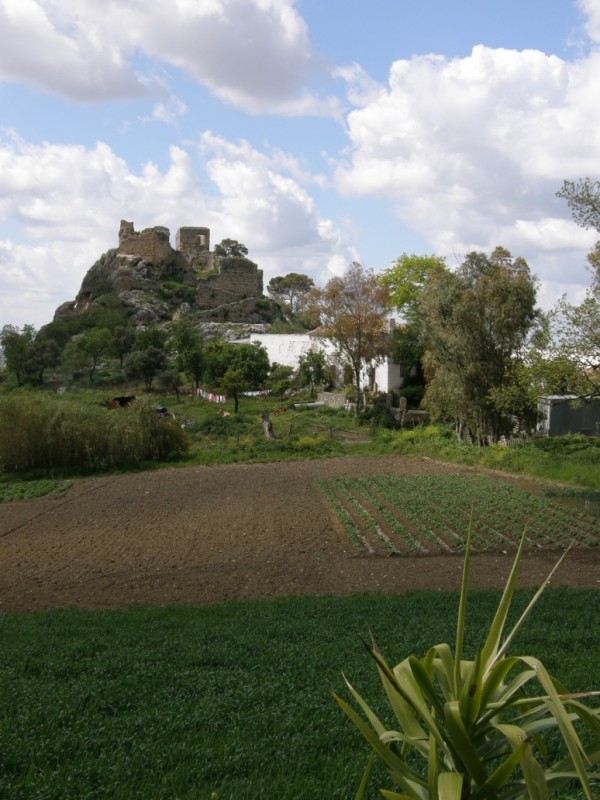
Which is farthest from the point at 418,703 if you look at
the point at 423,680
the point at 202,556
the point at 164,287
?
the point at 164,287

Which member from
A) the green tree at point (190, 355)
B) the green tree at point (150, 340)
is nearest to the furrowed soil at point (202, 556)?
the green tree at point (190, 355)

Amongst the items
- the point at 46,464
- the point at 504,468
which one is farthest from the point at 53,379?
the point at 504,468

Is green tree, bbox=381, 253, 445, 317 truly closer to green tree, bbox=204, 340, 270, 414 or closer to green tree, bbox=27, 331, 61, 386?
green tree, bbox=204, 340, 270, 414

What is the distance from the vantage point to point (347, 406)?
128 feet

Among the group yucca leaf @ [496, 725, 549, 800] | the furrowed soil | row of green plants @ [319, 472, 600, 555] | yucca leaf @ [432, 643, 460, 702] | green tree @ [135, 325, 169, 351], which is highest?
green tree @ [135, 325, 169, 351]

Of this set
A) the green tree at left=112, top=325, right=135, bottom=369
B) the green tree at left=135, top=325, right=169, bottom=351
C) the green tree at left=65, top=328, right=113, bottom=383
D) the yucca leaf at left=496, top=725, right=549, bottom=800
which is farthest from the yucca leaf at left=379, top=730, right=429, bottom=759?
the green tree at left=112, top=325, right=135, bottom=369

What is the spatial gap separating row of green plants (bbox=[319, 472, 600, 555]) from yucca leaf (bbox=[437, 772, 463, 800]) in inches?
328

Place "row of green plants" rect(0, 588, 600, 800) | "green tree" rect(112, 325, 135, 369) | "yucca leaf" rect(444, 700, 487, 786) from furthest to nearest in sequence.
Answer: "green tree" rect(112, 325, 135, 369), "row of green plants" rect(0, 588, 600, 800), "yucca leaf" rect(444, 700, 487, 786)

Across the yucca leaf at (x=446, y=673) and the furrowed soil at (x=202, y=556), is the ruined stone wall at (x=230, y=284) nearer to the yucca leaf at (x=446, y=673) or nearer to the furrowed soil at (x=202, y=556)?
the furrowed soil at (x=202, y=556)

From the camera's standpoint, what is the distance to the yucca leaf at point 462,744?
198 cm

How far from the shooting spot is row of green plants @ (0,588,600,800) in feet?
10.6

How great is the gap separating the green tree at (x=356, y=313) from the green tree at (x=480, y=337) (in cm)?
1125

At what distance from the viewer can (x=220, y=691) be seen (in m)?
4.54

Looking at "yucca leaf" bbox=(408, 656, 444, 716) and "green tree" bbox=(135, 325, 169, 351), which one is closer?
"yucca leaf" bbox=(408, 656, 444, 716)
